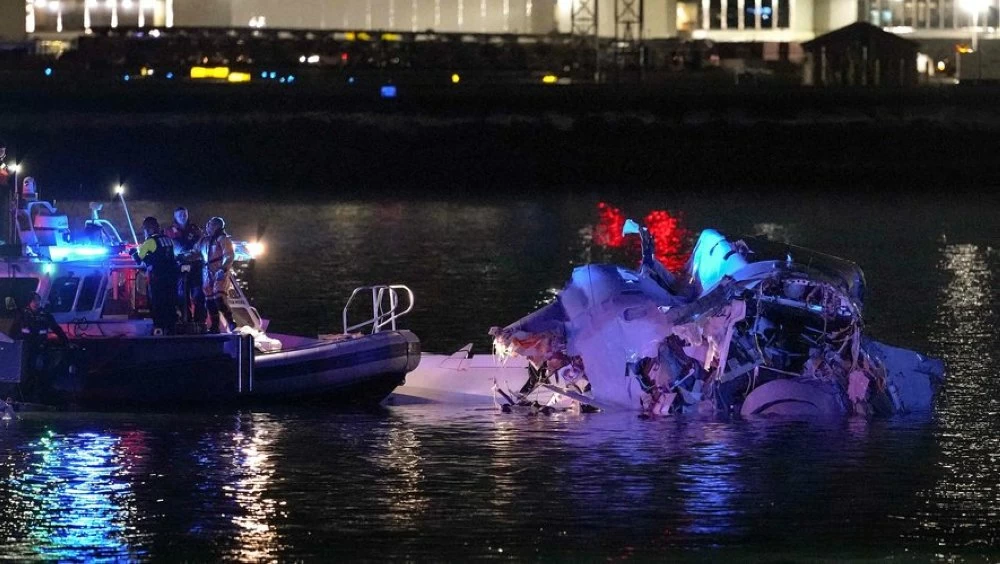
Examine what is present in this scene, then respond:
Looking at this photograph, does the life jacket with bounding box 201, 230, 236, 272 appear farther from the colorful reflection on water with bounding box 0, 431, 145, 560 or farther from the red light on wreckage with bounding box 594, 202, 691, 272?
the red light on wreckage with bounding box 594, 202, 691, 272

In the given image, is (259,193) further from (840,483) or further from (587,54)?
(840,483)

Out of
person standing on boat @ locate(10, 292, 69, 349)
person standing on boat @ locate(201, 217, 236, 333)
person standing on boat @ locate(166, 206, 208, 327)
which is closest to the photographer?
person standing on boat @ locate(10, 292, 69, 349)

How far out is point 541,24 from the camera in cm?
11212

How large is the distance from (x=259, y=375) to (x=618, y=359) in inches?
162

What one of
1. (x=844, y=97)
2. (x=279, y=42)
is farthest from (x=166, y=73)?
(x=844, y=97)

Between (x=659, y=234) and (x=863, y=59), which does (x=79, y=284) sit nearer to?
(x=659, y=234)

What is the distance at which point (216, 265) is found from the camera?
21219 millimetres

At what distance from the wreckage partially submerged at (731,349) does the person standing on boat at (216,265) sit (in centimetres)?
327

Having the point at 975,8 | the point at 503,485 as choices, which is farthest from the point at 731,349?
the point at 975,8

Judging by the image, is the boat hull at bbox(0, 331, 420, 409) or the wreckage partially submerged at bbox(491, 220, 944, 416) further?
the boat hull at bbox(0, 331, 420, 409)

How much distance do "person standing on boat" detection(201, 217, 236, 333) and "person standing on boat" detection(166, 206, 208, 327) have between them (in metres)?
0.08

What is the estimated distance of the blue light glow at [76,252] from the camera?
2138 centimetres

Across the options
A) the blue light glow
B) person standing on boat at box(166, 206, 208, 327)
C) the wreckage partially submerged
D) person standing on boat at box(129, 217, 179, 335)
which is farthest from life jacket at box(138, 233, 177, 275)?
the wreckage partially submerged

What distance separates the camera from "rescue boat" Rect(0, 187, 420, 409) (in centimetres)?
2084
